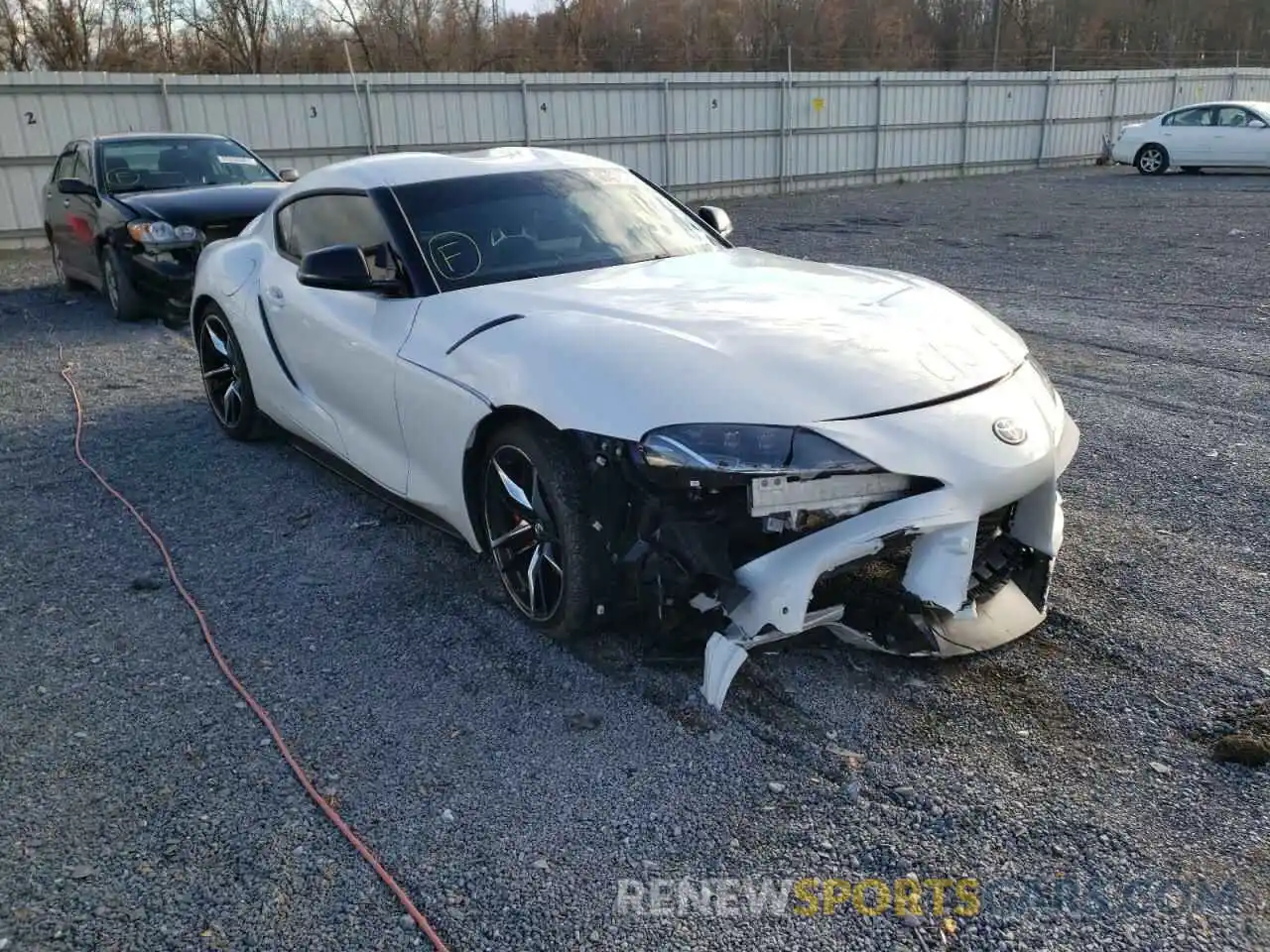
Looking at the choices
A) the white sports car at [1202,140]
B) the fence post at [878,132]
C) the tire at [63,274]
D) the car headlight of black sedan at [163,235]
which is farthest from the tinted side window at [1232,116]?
the tire at [63,274]

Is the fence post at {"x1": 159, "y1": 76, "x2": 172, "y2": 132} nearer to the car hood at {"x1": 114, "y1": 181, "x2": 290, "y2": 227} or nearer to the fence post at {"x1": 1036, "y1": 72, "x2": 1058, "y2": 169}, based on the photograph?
the car hood at {"x1": 114, "y1": 181, "x2": 290, "y2": 227}

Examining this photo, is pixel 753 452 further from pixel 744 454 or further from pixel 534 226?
pixel 534 226

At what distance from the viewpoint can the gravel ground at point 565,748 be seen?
227 centimetres

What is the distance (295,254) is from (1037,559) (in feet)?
11.9

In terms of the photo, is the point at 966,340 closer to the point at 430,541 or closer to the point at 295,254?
the point at 430,541

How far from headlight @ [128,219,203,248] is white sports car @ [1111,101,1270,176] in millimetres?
19994

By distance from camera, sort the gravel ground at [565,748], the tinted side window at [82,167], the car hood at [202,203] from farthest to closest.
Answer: the tinted side window at [82,167]
the car hood at [202,203]
the gravel ground at [565,748]

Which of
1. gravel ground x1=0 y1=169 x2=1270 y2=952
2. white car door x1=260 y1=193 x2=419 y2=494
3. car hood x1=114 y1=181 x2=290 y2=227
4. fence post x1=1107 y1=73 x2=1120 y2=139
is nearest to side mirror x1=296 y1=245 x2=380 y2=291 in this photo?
white car door x1=260 y1=193 x2=419 y2=494

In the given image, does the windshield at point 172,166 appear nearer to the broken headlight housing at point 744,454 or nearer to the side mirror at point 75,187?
the side mirror at point 75,187

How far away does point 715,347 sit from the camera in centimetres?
309

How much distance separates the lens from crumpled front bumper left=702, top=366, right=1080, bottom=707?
278cm

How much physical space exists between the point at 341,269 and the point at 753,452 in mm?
1938

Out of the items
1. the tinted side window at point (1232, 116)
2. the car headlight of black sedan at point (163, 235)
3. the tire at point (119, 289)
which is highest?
the tinted side window at point (1232, 116)

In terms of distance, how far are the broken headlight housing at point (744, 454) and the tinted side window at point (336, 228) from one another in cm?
172
